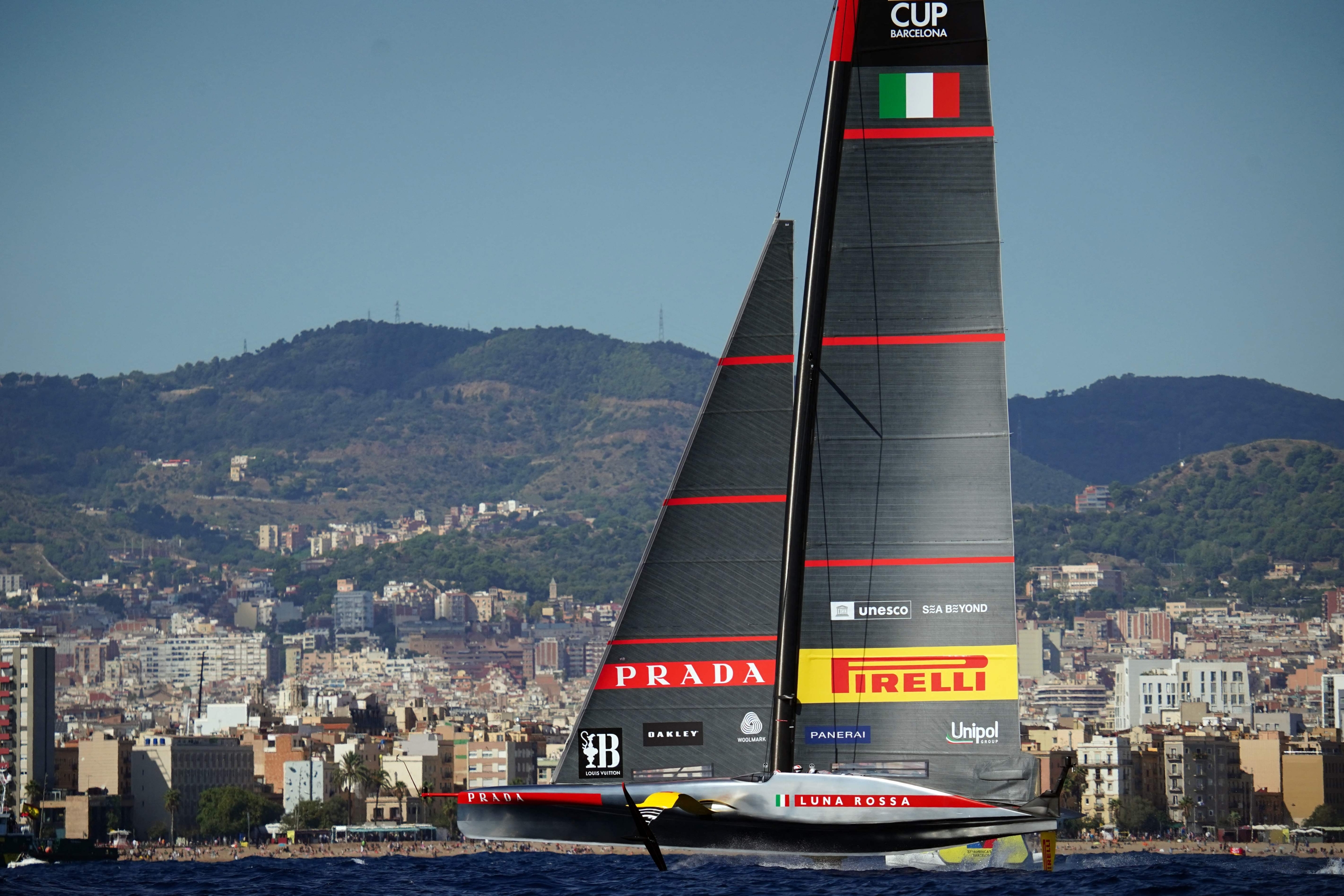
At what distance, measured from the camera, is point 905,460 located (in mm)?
15078

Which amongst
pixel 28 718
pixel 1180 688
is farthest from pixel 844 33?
pixel 1180 688

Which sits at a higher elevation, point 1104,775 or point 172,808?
point 1104,775

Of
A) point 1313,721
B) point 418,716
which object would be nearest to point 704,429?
point 418,716

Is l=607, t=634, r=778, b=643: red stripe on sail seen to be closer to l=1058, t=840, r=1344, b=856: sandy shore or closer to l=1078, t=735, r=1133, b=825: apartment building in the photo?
l=1058, t=840, r=1344, b=856: sandy shore

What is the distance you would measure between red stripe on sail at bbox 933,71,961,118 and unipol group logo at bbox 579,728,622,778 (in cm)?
484

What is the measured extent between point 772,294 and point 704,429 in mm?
1085

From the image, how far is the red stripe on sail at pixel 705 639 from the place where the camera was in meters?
15.2

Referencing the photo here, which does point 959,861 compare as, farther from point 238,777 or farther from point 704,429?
point 238,777

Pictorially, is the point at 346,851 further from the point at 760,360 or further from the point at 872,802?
the point at 872,802

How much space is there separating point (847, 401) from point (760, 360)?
862 millimetres

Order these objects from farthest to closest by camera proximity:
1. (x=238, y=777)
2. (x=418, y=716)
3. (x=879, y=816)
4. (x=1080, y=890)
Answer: (x=418, y=716) < (x=238, y=777) < (x=1080, y=890) < (x=879, y=816)

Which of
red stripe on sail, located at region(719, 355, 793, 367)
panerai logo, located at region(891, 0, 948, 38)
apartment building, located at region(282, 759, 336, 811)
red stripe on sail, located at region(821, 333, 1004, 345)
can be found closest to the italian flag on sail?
panerai logo, located at region(891, 0, 948, 38)

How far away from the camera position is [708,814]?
570 inches

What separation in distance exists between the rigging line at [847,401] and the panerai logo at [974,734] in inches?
81.8
